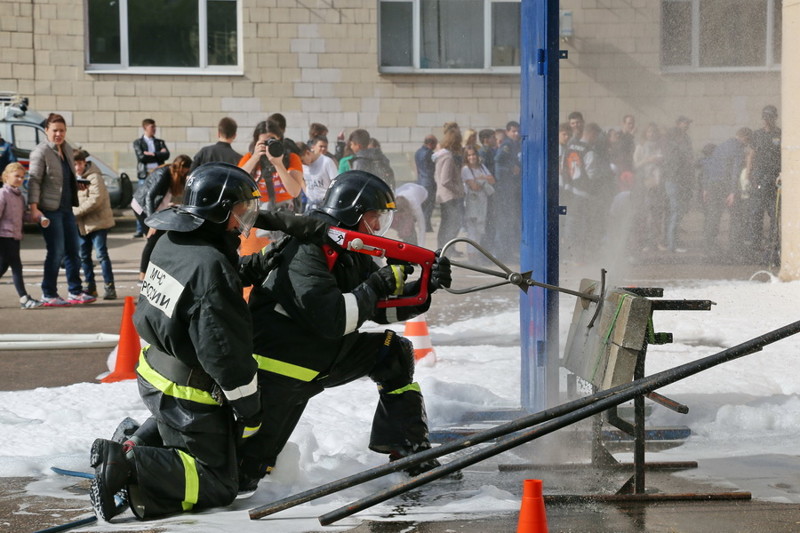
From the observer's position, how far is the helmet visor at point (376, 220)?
4.73m

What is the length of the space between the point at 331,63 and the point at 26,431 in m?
14.3

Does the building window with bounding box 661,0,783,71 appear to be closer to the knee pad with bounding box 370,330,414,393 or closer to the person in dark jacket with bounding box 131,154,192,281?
the knee pad with bounding box 370,330,414,393

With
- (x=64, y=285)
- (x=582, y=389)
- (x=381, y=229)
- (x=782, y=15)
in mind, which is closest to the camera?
(x=381, y=229)

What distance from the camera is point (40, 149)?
31.4 feet

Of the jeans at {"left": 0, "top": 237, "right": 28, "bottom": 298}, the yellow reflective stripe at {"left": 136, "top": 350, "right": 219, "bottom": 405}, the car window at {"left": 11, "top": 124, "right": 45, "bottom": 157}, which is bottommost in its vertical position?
the yellow reflective stripe at {"left": 136, "top": 350, "right": 219, "bottom": 405}

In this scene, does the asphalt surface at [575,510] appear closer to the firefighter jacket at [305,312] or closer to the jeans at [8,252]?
the firefighter jacket at [305,312]

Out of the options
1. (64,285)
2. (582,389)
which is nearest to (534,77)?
(582,389)

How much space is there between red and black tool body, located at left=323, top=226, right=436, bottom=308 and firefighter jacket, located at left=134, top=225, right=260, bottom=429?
525 mm

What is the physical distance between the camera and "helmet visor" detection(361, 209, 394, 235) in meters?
4.73

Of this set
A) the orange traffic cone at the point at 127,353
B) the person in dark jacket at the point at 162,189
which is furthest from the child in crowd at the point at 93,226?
the orange traffic cone at the point at 127,353

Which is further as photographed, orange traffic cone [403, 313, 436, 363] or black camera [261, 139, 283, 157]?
black camera [261, 139, 283, 157]

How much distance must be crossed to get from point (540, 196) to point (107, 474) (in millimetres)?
2542

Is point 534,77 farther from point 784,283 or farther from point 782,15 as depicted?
point 784,283

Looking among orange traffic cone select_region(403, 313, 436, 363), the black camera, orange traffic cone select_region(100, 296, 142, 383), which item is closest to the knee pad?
orange traffic cone select_region(403, 313, 436, 363)
